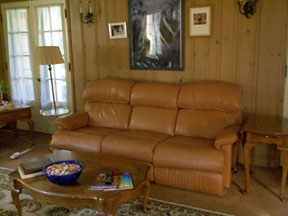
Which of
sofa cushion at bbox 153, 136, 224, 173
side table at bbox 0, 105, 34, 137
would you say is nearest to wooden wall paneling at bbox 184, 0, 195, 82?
sofa cushion at bbox 153, 136, 224, 173

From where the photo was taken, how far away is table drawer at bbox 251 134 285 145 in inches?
103

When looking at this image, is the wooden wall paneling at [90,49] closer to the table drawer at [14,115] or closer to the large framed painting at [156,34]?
the large framed painting at [156,34]

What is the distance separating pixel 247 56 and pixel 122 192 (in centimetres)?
219

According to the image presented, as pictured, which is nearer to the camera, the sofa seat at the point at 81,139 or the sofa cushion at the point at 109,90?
the sofa seat at the point at 81,139

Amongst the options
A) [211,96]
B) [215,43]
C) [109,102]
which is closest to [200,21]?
[215,43]

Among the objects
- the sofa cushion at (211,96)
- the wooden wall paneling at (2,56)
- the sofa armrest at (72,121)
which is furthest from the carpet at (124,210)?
the wooden wall paneling at (2,56)

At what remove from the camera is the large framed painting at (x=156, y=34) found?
3.66m

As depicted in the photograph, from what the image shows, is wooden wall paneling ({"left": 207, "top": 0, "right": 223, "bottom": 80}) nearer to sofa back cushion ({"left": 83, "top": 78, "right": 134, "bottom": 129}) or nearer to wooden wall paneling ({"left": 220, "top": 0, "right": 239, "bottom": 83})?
wooden wall paneling ({"left": 220, "top": 0, "right": 239, "bottom": 83})

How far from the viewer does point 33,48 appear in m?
4.92

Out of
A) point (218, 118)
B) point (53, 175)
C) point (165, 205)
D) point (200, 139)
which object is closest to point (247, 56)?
point (218, 118)

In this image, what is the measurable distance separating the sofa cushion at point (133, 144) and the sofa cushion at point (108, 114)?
0.45m

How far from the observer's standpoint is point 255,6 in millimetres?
3254

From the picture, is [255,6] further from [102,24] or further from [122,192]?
[122,192]

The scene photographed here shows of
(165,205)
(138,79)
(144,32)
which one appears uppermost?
(144,32)
